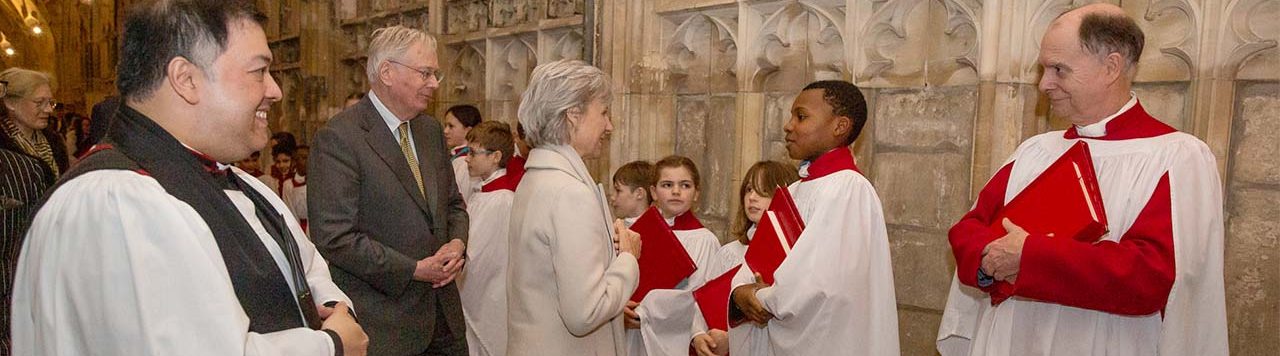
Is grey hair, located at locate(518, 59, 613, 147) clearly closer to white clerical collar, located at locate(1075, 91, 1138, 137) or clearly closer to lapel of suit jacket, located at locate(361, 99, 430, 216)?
lapel of suit jacket, located at locate(361, 99, 430, 216)

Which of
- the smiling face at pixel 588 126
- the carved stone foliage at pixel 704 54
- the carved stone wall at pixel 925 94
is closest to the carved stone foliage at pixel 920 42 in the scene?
the carved stone wall at pixel 925 94

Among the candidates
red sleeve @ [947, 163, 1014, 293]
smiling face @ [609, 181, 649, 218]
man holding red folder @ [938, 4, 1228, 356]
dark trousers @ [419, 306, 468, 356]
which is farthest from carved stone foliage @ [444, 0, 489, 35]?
man holding red folder @ [938, 4, 1228, 356]

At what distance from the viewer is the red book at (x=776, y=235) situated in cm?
248

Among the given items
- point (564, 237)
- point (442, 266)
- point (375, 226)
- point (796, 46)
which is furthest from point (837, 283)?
point (796, 46)

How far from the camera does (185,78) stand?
4.63 feet

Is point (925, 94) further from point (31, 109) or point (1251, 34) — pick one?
point (31, 109)

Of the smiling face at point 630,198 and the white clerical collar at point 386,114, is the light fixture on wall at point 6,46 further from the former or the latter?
the white clerical collar at point 386,114

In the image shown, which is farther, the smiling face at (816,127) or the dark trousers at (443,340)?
the dark trousers at (443,340)

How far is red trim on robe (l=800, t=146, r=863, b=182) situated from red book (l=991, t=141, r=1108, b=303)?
0.47 m

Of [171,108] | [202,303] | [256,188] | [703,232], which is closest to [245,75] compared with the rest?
[171,108]

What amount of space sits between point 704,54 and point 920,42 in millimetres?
1175

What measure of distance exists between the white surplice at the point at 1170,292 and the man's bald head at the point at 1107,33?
20cm

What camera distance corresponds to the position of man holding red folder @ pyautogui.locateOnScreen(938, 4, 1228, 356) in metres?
1.99

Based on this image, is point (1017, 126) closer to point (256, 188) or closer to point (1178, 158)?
point (1178, 158)
